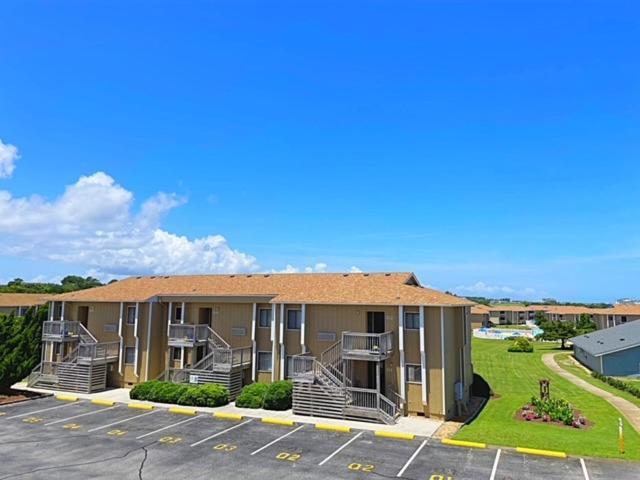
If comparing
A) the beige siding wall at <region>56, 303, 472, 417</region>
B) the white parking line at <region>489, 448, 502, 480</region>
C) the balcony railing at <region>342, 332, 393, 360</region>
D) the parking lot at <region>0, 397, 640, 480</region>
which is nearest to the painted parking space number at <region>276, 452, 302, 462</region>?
the parking lot at <region>0, 397, 640, 480</region>

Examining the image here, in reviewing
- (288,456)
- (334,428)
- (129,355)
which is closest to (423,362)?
(334,428)

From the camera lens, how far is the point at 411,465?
612 inches

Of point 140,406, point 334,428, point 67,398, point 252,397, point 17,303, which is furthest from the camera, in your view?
point 17,303

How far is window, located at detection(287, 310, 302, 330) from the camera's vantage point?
26.1 m

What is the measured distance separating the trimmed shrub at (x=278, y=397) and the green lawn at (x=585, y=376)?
21025 millimetres

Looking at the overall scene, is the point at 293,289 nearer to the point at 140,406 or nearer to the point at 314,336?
the point at 314,336

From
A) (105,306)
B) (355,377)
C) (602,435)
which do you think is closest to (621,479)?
(602,435)

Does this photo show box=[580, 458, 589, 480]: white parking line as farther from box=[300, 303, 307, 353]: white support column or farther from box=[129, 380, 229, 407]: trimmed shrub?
box=[129, 380, 229, 407]: trimmed shrub

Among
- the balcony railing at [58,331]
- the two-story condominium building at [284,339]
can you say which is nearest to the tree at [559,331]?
the two-story condominium building at [284,339]

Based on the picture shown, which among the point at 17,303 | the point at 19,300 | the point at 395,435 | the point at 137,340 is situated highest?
the point at 19,300

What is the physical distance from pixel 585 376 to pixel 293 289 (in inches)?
1109

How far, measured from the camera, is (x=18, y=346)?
87.6 ft

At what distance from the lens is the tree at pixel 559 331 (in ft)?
199

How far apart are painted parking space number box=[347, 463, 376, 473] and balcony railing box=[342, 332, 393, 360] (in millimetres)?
6807
